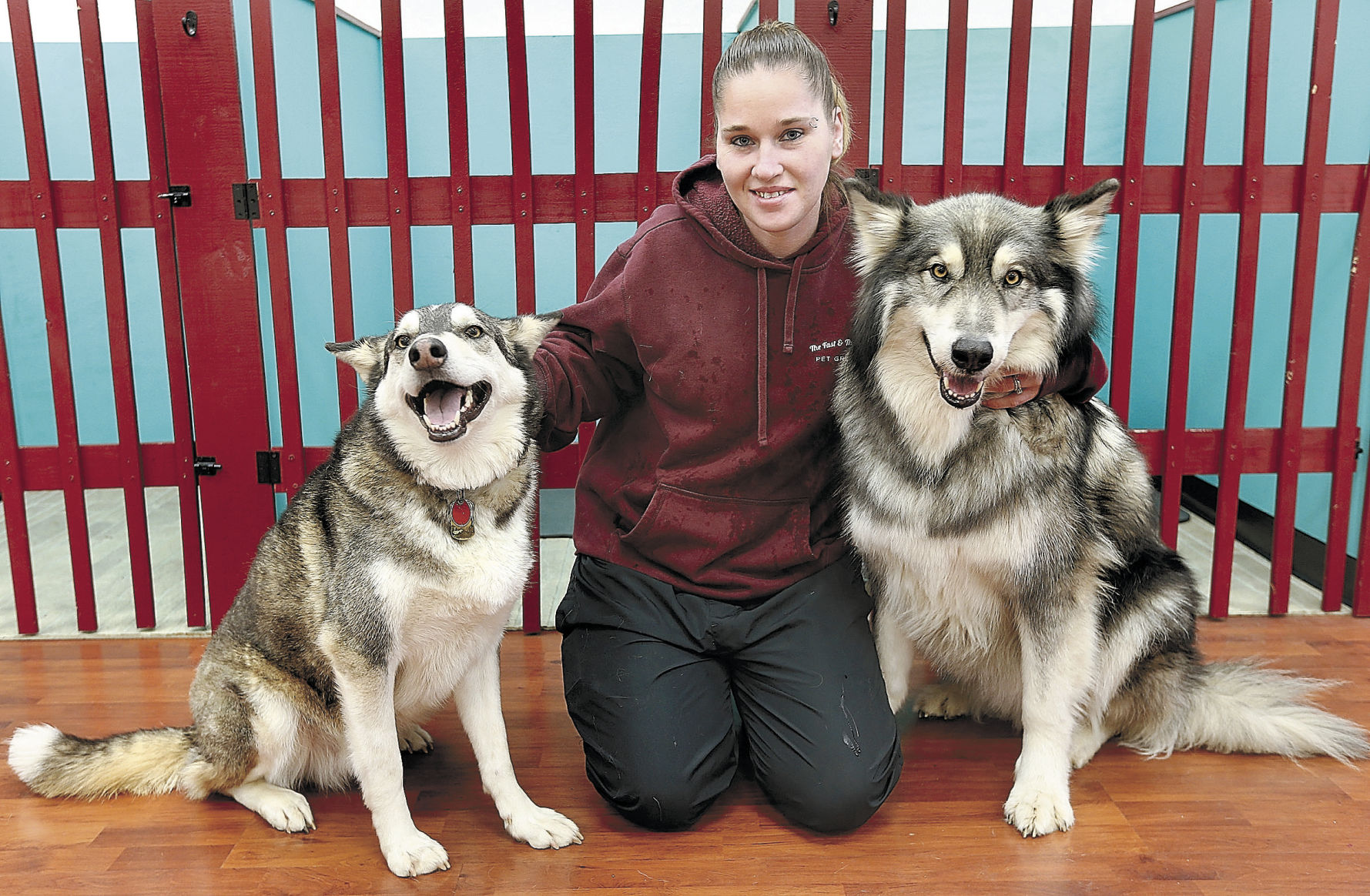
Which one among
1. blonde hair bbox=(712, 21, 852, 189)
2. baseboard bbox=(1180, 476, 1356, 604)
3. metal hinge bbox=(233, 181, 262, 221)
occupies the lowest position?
baseboard bbox=(1180, 476, 1356, 604)

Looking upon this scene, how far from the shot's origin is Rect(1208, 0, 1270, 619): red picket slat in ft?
8.94

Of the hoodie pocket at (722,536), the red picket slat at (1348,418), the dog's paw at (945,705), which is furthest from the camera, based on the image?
the red picket slat at (1348,418)

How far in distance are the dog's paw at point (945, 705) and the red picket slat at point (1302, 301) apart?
1.37 m

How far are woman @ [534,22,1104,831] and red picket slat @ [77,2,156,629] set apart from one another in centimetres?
163

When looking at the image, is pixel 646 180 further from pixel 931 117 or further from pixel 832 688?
pixel 931 117

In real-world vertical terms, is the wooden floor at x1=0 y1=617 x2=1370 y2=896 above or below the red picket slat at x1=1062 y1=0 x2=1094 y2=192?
below

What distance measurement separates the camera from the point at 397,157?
2.71 m

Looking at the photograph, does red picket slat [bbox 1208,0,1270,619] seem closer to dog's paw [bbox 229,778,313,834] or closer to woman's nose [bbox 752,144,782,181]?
woman's nose [bbox 752,144,782,181]

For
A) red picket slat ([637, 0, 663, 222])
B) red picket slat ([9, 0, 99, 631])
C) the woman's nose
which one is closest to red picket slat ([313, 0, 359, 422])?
red picket slat ([637, 0, 663, 222])

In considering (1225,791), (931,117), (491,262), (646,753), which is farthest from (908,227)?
(491,262)

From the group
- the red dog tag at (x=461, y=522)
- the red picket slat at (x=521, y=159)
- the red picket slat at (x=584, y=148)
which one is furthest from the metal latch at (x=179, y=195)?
the red dog tag at (x=461, y=522)

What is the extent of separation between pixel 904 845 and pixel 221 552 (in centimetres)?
232

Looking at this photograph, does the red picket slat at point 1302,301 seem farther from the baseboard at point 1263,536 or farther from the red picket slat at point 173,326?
the red picket slat at point 173,326

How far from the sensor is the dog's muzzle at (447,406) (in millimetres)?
1687
